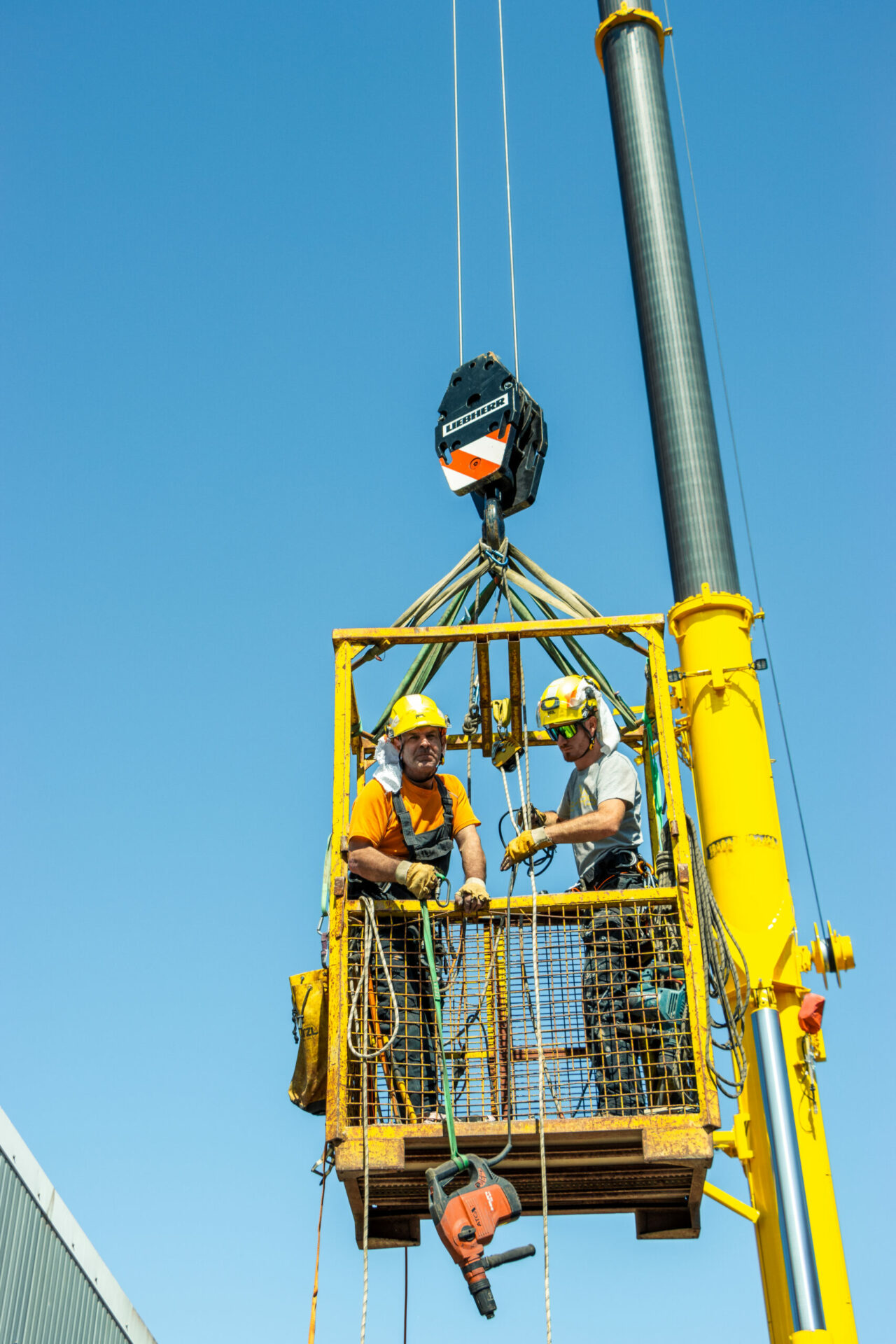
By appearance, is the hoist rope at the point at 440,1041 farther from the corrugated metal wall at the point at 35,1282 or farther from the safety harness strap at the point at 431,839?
the corrugated metal wall at the point at 35,1282

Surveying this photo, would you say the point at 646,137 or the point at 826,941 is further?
the point at 646,137

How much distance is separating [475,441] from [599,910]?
344 cm

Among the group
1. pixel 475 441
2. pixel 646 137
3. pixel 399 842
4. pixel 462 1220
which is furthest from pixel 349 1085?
pixel 646 137

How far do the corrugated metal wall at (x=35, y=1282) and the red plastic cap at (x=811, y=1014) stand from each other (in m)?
6.78

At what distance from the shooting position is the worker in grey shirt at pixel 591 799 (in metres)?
7.01

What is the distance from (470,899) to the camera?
659cm

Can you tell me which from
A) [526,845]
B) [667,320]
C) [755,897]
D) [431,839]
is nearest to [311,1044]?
[431,839]

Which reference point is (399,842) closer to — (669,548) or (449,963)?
(449,963)

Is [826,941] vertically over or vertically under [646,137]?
under

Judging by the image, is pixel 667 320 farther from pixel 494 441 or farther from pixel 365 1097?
pixel 365 1097

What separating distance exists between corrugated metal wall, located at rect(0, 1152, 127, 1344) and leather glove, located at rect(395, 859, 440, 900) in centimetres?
632

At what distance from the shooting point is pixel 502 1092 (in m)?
6.49

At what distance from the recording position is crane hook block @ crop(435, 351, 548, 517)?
28.9ft

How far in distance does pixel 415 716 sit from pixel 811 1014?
2.66 m
